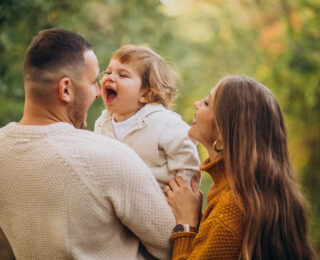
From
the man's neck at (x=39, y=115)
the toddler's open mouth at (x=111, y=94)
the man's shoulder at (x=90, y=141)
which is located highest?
the toddler's open mouth at (x=111, y=94)

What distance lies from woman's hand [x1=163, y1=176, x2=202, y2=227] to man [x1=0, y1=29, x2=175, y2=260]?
0.53 feet

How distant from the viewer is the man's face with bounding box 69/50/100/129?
1688mm

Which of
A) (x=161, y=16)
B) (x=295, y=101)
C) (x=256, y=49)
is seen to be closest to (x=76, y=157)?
(x=161, y=16)

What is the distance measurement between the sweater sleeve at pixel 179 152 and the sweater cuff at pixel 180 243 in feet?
1.26

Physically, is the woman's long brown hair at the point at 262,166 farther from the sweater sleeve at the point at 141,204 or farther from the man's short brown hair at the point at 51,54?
the man's short brown hair at the point at 51,54

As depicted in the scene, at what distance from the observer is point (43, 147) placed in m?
1.59

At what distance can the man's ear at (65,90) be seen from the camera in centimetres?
163

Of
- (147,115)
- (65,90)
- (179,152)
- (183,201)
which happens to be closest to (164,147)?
(179,152)

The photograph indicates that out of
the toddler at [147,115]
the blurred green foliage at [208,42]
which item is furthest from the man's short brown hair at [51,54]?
the blurred green foliage at [208,42]

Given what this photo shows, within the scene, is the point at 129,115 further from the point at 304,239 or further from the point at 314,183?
the point at 314,183

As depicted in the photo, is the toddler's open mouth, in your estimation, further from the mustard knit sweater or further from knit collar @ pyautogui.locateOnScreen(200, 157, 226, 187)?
the mustard knit sweater

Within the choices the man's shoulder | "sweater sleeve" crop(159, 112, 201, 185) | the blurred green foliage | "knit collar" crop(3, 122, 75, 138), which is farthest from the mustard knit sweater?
the blurred green foliage

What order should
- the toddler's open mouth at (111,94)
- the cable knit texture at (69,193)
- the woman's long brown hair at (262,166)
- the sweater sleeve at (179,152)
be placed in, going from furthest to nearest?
the toddler's open mouth at (111,94) < the sweater sleeve at (179,152) < the woman's long brown hair at (262,166) < the cable knit texture at (69,193)

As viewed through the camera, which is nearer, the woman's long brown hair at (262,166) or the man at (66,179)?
the man at (66,179)
